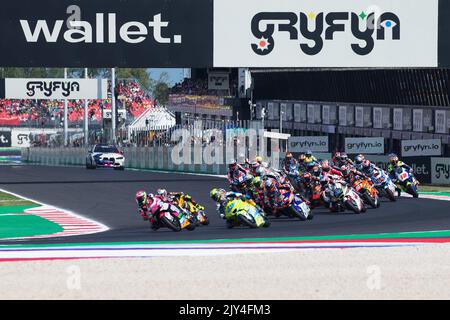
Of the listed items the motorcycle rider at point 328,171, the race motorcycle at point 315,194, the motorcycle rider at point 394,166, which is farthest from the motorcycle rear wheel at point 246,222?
the motorcycle rider at point 394,166

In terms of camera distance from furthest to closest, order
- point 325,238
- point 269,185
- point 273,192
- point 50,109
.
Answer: point 50,109 → point 273,192 → point 269,185 → point 325,238

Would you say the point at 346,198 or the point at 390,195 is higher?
the point at 346,198

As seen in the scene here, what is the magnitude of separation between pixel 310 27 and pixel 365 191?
5954mm

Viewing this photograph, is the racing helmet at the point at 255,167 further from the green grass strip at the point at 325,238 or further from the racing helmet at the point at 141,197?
the green grass strip at the point at 325,238

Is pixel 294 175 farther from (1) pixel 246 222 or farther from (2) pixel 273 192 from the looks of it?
(1) pixel 246 222

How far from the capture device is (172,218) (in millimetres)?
20969

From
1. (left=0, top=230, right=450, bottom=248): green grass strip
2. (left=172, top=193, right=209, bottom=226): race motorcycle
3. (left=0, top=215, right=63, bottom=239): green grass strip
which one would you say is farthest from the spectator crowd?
(left=0, top=230, right=450, bottom=248): green grass strip

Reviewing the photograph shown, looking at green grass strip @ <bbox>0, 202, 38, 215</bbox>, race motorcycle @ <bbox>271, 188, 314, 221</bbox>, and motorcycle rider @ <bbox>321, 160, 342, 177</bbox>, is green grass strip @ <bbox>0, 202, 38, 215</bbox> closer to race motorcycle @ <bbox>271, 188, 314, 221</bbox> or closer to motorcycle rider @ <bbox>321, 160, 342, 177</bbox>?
race motorcycle @ <bbox>271, 188, 314, 221</bbox>

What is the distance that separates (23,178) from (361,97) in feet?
→ 49.0

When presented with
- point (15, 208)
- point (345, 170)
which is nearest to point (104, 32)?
point (15, 208)

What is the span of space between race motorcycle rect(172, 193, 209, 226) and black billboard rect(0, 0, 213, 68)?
8.62m

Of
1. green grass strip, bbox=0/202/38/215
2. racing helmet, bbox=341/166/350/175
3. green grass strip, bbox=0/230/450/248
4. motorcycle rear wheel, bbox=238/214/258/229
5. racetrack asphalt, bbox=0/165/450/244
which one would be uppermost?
racing helmet, bbox=341/166/350/175

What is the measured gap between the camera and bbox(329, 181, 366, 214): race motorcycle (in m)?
24.6
